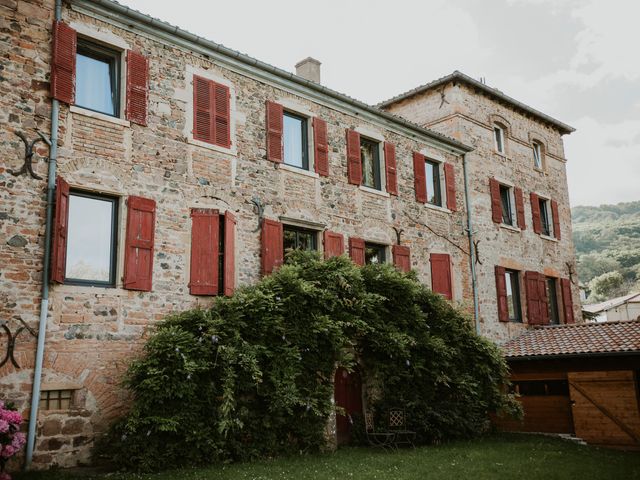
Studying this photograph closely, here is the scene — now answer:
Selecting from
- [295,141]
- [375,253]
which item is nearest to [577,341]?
[375,253]

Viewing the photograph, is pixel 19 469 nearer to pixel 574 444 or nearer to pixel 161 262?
pixel 161 262

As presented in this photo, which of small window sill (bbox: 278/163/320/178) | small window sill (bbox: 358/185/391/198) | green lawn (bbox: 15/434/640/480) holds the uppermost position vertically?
small window sill (bbox: 278/163/320/178)

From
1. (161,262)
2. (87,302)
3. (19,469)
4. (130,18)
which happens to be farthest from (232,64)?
(19,469)

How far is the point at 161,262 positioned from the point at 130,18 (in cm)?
430

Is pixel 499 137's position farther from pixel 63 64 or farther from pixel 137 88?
pixel 63 64

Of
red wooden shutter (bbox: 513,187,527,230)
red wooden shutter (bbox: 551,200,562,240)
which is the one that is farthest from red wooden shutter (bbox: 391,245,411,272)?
red wooden shutter (bbox: 551,200,562,240)

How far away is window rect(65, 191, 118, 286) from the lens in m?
9.15

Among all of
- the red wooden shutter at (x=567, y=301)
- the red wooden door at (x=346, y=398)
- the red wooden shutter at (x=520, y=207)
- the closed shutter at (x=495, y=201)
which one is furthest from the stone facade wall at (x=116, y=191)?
the red wooden shutter at (x=567, y=301)

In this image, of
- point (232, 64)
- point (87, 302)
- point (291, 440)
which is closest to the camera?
point (87, 302)

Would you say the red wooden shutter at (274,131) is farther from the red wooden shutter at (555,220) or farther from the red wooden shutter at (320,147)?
the red wooden shutter at (555,220)

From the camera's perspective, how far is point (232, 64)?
11703 mm

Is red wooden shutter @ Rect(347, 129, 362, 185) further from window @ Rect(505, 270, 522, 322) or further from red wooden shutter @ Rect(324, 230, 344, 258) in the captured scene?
window @ Rect(505, 270, 522, 322)

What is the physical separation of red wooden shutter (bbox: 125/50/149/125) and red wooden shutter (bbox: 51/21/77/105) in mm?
945

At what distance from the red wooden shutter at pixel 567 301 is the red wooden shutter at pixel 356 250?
30.5 ft
